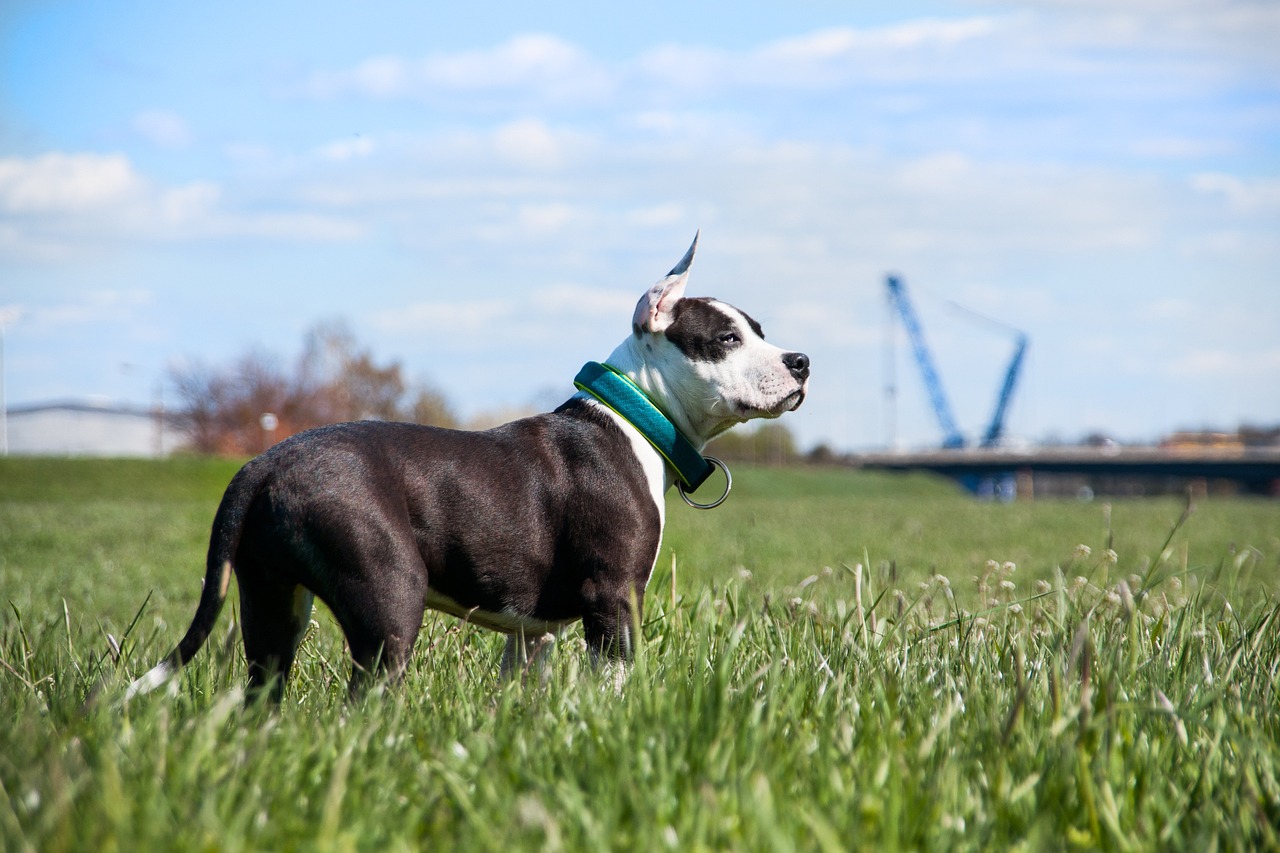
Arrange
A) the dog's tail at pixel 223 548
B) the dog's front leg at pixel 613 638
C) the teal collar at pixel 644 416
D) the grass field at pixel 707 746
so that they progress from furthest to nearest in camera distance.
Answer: the teal collar at pixel 644 416 < the dog's front leg at pixel 613 638 < the dog's tail at pixel 223 548 < the grass field at pixel 707 746

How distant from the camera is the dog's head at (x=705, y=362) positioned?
4.16 metres

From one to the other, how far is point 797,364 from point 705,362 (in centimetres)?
34

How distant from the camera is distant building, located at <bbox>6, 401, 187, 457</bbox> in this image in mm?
87750

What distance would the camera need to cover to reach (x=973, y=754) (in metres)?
2.69

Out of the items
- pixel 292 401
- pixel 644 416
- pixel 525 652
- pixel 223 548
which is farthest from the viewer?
pixel 292 401

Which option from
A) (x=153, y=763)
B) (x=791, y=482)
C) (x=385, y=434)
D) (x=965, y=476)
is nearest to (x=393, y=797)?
(x=153, y=763)

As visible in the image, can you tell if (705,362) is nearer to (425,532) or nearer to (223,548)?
(425,532)

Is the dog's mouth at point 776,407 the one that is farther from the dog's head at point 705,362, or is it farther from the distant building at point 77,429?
the distant building at point 77,429

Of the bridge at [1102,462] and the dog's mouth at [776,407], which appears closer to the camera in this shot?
the dog's mouth at [776,407]

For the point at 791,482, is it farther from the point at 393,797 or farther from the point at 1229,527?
the point at 393,797

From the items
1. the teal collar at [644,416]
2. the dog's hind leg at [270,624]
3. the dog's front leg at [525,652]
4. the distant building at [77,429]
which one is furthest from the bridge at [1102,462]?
the dog's hind leg at [270,624]

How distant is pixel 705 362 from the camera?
416 cm

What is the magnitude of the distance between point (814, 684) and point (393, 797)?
4.41 feet

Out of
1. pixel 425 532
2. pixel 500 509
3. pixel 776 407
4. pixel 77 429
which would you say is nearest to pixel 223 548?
pixel 425 532
